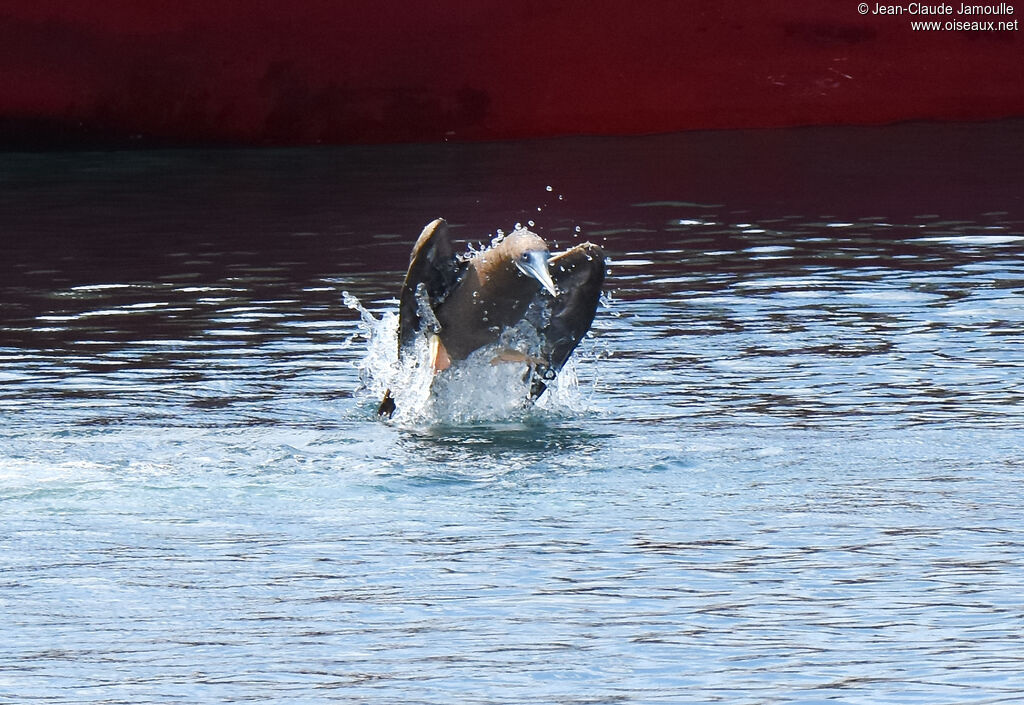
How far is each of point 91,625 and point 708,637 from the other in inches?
102

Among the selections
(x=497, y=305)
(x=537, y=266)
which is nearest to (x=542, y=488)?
(x=537, y=266)

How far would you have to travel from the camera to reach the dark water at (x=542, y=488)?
7574mm

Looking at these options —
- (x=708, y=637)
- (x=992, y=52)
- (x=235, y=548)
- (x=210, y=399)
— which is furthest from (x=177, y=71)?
(x=708, y=637)

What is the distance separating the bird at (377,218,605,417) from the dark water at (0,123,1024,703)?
0.49 m

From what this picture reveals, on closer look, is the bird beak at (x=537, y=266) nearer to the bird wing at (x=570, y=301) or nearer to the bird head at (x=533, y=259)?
the bird head at (x=533, y=259)

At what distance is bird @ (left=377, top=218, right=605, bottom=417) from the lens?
11.9m

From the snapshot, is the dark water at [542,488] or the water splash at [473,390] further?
the water splash at [473,390]

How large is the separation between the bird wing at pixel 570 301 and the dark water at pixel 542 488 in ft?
1.54

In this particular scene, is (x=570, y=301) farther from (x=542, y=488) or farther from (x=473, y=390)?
(x=542, y=488)

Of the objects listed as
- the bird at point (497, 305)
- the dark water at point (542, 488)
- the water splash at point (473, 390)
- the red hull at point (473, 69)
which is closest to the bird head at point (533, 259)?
the bird at point (497, 305)

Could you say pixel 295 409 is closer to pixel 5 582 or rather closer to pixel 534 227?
pixel 5 582

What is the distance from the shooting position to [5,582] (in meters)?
8.68

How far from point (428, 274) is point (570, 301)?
916 mm

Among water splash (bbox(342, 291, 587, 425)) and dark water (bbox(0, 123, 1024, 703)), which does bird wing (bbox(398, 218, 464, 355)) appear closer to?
water splash (bbox(342, 291, 587, 425))
